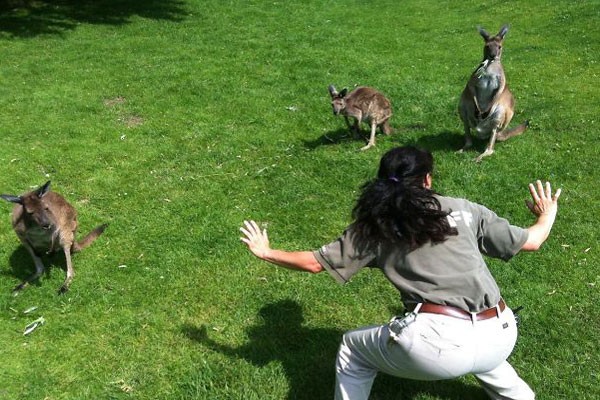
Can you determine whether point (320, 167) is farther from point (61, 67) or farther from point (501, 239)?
point (61, 67)

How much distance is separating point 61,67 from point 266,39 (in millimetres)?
5057

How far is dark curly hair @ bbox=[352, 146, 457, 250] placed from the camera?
3162 millimetres

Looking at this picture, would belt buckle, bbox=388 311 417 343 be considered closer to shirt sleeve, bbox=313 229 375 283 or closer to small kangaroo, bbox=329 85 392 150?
shirt sleeve, bbox=313 229 375 283

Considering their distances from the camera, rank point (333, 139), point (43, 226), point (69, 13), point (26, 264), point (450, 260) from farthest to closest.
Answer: point (69, 13) < point (333, 139) < point (26, 264) < point (43, 226) < point (450, 260)

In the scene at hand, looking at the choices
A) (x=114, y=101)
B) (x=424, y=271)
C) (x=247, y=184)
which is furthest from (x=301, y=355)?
(x=114, y=101)

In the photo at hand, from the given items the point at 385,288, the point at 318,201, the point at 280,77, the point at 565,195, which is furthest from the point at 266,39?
the point at 385,288

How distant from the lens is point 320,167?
795 centimetres

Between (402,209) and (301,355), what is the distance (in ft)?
6.61

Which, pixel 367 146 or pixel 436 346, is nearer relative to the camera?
pixel 436 346

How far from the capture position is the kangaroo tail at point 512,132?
27.0ft

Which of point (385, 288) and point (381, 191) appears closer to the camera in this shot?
point (381, 191)

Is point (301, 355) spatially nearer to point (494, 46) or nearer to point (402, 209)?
point (402, 209)

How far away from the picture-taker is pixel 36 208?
5520 mm

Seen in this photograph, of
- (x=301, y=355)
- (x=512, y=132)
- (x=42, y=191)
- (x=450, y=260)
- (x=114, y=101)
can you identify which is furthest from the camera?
(x=114, y=101)
